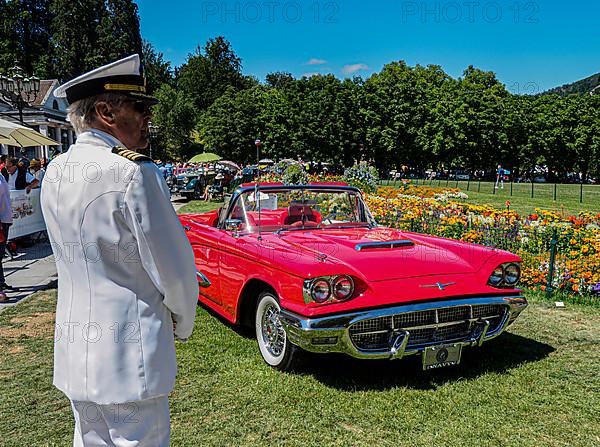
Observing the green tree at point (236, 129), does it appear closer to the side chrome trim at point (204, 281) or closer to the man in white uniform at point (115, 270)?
the side chrome trim at point (204, 281)

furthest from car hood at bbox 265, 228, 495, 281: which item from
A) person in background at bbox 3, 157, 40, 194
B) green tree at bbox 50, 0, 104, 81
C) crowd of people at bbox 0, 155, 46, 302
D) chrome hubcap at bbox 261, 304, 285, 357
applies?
green tree at bbox 50, 0, 104, 81

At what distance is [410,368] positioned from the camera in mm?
4934

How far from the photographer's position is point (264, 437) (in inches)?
145

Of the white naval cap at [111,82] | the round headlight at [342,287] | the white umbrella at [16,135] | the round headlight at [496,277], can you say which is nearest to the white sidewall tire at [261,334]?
the round headlight at [342,287]

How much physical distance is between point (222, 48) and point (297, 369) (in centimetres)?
10024

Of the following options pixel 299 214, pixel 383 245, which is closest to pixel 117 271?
pixel 383 245

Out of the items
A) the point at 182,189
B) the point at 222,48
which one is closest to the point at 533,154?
the point at 182,189

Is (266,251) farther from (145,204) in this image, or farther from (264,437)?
(145,204)

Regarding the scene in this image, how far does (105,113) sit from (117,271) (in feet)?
1.90

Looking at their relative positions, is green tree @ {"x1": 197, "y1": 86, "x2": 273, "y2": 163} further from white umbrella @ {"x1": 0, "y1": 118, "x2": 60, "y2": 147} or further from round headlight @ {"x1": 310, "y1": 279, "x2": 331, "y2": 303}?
round headlight @ {"x1": 310, "y1": 279, "x2": 331, "y2": 303}

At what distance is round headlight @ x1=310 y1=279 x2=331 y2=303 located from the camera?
4191 mm

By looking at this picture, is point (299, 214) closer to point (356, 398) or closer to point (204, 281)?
point (204, 281)

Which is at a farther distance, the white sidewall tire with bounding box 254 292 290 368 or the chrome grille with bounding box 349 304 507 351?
the white sidewall tire with bounding box 254 292 290 368

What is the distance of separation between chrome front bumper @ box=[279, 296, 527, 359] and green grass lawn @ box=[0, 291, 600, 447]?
0.37 meters
